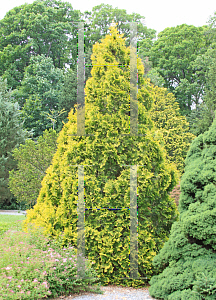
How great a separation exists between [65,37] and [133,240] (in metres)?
25.7

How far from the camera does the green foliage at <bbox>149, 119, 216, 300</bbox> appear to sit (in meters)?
3.36

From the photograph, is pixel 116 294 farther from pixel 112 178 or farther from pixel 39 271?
pixel 112 178

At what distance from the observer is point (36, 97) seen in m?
22.8

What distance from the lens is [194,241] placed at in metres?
3.72

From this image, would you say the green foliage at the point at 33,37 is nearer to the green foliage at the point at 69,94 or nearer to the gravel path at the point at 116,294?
the green foliage at the point at 69,94

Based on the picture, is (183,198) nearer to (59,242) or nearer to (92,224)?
(92,224)

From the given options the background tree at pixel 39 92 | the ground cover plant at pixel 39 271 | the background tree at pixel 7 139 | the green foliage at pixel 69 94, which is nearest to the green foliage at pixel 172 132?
the green foliage at pixel 69 94

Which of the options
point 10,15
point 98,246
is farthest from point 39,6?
point 98,246

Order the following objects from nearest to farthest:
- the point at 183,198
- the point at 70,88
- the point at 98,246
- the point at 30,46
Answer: the point at 183,198, the point at 98,246, the point at 70,88, the point at 30,46

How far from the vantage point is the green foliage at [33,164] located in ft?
33.3

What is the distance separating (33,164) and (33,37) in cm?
2053

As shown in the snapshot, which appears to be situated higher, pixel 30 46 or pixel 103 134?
pixel 30 46

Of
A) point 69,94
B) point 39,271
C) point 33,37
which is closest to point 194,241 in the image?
point 39,271

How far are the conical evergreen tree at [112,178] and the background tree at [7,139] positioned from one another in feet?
37.1
